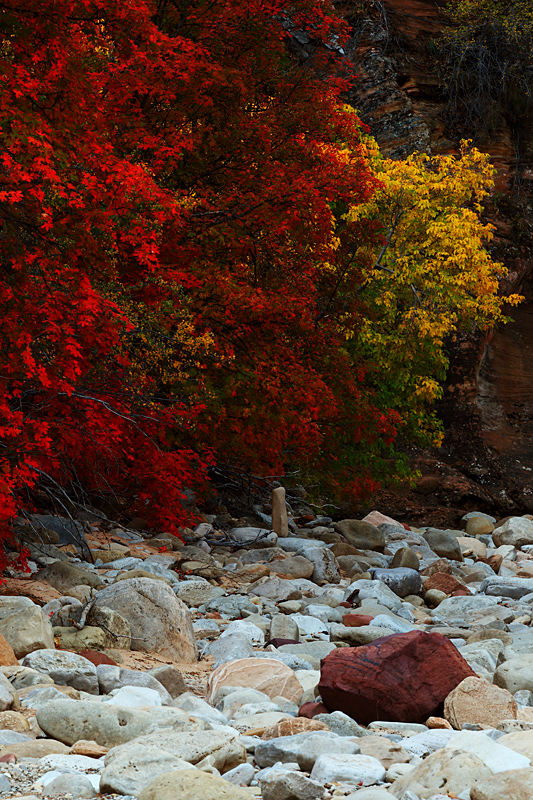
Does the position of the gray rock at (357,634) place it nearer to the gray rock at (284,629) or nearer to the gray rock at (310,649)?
the gray rock at (310,649)

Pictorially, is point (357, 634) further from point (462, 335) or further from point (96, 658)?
point (462, 335)

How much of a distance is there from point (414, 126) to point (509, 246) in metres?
3.79

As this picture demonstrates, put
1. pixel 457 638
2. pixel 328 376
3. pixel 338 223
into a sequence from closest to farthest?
pixel 457 638, pixel 328 376, pixel 338 223

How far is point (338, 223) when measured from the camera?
54.5 ft

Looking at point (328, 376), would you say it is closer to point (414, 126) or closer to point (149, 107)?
point (149, 107)

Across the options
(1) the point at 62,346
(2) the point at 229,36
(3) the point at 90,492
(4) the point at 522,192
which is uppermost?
(2) the point at 229,36

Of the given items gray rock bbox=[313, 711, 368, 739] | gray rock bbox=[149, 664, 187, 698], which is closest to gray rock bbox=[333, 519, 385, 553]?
gray rock bbox=[149, 664, 187, 698]

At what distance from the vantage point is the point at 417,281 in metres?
15.8

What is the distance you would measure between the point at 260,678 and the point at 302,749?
1.59 meters


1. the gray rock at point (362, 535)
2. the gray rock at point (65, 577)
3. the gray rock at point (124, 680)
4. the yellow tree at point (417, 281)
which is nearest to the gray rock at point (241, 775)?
the gray rock at point (124, 680)

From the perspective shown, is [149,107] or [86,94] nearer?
[86,94]

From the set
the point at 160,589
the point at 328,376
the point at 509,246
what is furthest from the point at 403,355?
the point at 160,589

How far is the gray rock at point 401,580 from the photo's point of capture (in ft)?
28.8

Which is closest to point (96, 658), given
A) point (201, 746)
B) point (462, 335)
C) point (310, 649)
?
point (310, 649)
